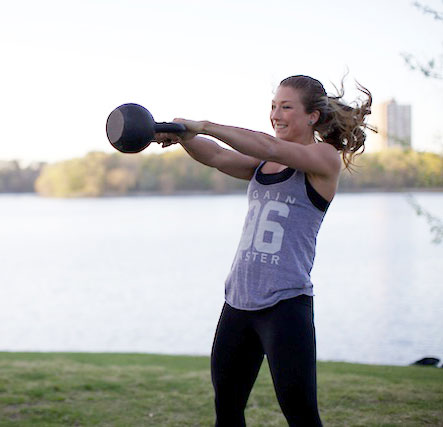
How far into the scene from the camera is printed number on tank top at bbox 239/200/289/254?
7.97 ft

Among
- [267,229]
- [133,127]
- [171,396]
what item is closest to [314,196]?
[267,229]

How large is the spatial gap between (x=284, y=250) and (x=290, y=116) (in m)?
0.50

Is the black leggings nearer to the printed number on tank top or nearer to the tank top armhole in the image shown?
the printed number on tank top

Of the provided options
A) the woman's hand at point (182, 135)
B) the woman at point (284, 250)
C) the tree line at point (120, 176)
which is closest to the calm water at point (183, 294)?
the woman at point (284, 250)

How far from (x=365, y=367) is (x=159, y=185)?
170 ft

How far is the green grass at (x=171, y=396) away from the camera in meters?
4.28

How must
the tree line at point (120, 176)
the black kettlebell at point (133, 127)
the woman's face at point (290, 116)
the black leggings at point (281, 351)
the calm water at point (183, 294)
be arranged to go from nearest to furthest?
the black kettlebell at point (133, 127) → the black leggings at point (281, 351) → the woman's face at point (290, 116) → the calm water at point (183, 294) → the tree line at point (120, 176)

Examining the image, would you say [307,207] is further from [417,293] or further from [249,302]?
[417,293]

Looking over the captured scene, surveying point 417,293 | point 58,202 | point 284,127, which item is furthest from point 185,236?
point 58,202

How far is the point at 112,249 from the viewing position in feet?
92.5

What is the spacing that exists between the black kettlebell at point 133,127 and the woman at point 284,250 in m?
0.09

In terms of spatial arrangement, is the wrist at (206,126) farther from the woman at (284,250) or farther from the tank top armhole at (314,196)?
the tank top armhole at (314,196)

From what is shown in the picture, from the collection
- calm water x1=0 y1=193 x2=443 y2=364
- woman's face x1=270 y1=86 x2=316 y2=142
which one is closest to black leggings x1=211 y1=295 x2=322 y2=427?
woman's face x1=270 y1=86 x2=316 y2=142

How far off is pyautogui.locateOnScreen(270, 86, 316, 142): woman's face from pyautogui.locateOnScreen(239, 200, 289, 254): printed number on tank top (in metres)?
0.27
